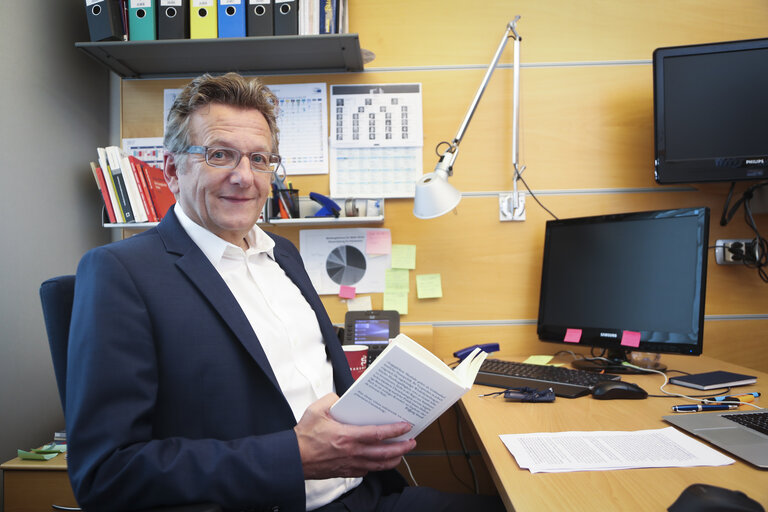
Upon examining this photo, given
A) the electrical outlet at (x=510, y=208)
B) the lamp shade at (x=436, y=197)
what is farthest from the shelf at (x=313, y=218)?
the electrical outlet at (x=510, y=208)

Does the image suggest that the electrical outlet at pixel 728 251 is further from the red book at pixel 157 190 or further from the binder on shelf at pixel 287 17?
the red book at pixel 157 190

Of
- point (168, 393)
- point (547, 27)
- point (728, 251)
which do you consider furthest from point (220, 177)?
point (728, 251)

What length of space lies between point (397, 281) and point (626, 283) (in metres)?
0.81

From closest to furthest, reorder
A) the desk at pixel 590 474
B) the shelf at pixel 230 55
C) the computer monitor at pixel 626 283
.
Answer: the desk at pixel 590 474 → the computer monitor at pixel 626 283 → the shelf at pixel 230 55

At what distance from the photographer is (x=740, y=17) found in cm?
186

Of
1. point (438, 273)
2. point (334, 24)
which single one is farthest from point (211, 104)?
point (438, 273)

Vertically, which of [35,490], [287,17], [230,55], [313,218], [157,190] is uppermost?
[287,17]

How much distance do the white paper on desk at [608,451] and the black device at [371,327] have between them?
2.82ft

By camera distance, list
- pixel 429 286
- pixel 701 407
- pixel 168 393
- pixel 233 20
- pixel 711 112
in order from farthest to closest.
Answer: pixel 429 286, pixel 233 20, pixel 711 112, pixel 701 407, pixel 168 393

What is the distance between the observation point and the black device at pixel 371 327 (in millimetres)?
1734

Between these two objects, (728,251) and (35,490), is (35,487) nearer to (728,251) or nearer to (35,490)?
(35,490)

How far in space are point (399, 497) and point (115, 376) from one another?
665 mm

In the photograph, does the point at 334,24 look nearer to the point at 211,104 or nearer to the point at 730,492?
the point at 211,104

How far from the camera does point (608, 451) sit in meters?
0.81
